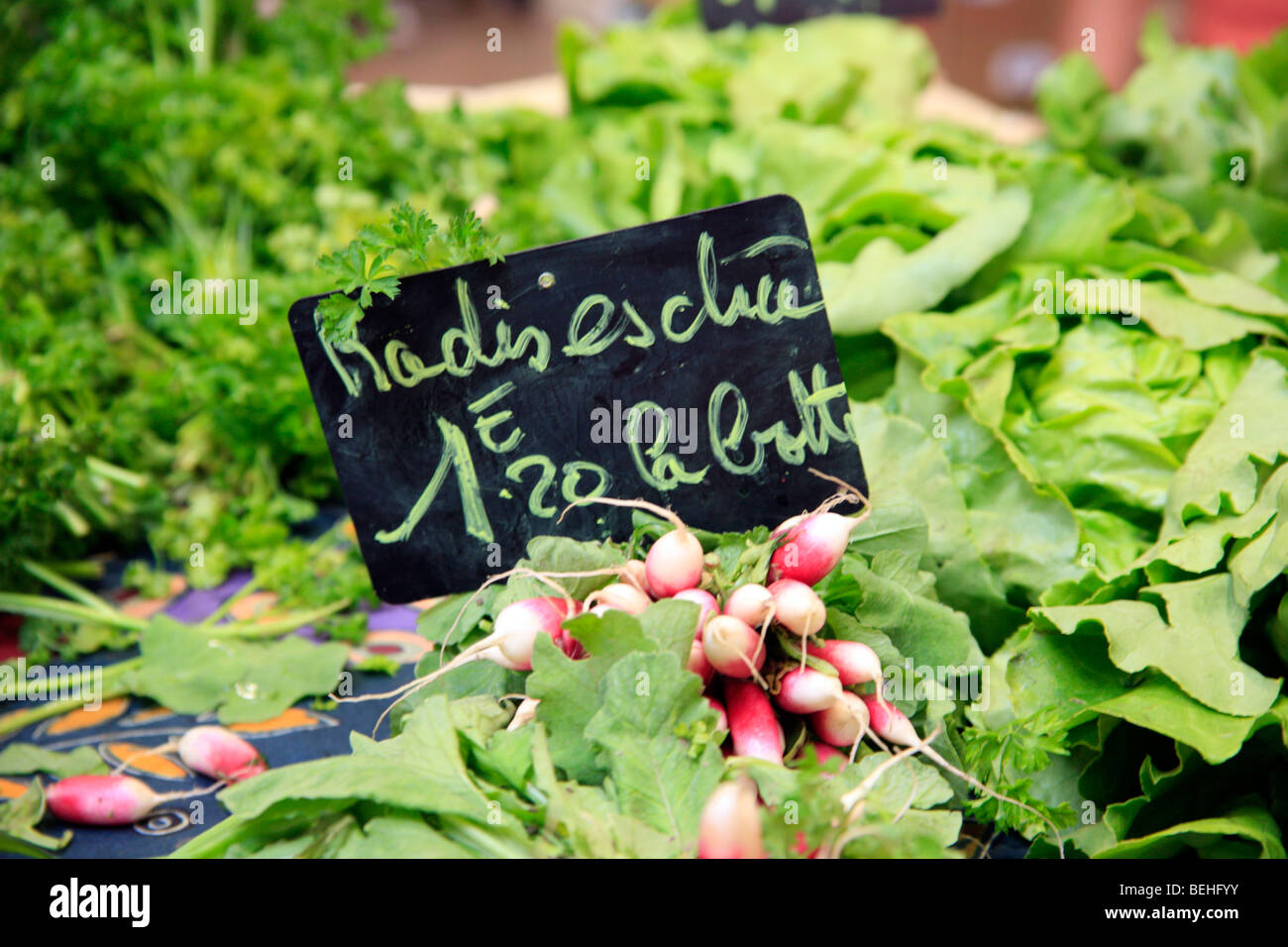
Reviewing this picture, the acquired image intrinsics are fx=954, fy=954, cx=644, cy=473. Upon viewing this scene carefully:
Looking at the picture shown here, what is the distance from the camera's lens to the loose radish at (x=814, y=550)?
0.97 metres

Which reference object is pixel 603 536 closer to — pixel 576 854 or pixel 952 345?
pixel 576 854

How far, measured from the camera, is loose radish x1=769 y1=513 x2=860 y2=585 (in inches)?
38.3

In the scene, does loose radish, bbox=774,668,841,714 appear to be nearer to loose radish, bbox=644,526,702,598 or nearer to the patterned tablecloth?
loose radish, bbox=644,526,702,598

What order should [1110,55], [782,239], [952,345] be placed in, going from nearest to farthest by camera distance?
[782,239]
[952,345]
[1110,55]

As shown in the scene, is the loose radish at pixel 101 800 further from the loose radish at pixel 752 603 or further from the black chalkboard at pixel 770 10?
the black chalkboard at pixel 770 10

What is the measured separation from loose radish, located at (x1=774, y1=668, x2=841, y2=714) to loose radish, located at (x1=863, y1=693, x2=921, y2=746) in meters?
0.06

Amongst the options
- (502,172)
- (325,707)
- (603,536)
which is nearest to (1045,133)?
(502,172)

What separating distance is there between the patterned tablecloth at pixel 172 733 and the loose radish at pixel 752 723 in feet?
1.66

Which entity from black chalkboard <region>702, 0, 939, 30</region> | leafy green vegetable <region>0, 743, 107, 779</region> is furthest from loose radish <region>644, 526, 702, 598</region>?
black chalkboard <region>702, 0, 939, 30</region>

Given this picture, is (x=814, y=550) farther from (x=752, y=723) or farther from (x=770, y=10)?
(x=770, y=10)

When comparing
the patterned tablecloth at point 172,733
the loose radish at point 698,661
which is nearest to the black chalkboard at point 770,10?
the patterned tablecloth at point 172,733

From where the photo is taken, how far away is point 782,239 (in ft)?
3.62

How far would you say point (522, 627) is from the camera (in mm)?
943
